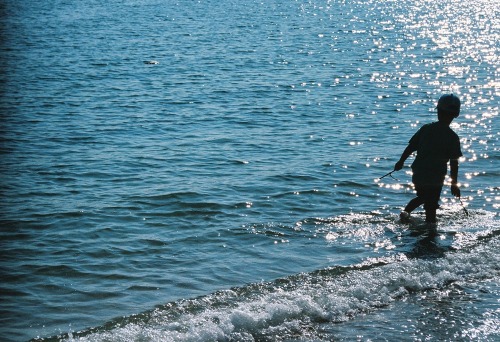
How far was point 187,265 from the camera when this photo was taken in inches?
396

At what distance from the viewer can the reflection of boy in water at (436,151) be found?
10.6 meters

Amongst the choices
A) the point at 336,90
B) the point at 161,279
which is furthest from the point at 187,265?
the point at 336,90

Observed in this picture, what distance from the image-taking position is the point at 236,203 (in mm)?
12953

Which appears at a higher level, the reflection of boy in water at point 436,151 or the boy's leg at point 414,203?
the reflection of boy in water at point 436,151

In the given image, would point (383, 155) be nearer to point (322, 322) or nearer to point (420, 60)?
point (322, 322)

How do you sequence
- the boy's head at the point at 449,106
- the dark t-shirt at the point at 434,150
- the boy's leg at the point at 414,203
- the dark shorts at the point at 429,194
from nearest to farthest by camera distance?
1. the boy's head at the point at 449,106
2. the dark t-shirt at the point at 434,150
3. the dark shorts at the point at 429,194
4. the boy's leg at the point at 414,203

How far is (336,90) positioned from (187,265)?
1653 cm

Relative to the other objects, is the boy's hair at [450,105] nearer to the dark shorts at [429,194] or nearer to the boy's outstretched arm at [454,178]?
the boy's outstretched arm at [454,178]

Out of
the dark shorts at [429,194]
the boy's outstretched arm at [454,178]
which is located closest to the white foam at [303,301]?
the boy's outstretched arm at [454,178]

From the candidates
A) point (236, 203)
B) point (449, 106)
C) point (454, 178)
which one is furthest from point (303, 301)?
point (236, 203)

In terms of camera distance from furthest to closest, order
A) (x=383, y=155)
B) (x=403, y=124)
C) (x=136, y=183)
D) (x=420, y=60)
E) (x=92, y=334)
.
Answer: (x=420, y=60) < (x=403, y=124) < (x=383, y=155) < (x=136, y=183) < (x=92, y=334)

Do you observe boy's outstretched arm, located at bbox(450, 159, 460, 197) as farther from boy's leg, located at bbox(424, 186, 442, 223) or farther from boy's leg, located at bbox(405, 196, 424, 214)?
boy's leg, located at bbox(405, 196, 424, 214)

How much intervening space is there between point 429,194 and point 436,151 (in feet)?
2.12

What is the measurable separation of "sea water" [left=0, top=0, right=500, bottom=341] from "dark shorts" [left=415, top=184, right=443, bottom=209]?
16.8 inches
